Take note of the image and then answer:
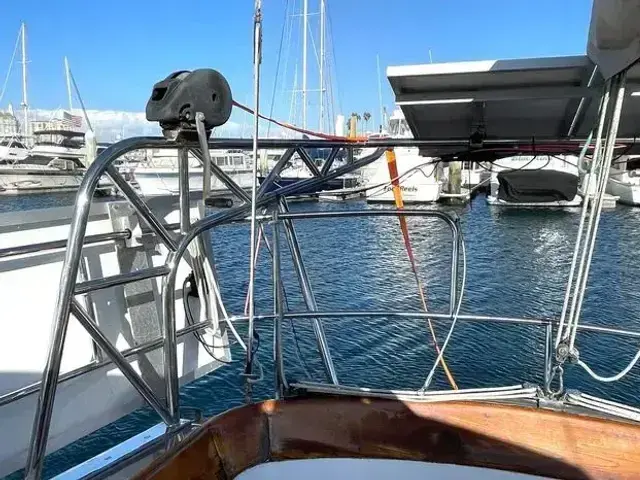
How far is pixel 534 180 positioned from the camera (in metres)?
26.4

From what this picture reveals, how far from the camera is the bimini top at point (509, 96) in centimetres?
254

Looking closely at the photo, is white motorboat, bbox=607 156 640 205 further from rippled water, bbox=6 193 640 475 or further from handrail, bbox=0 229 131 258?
handrail, bbox=0 229 131 258

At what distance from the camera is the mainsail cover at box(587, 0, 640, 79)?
→ 5.62 ft

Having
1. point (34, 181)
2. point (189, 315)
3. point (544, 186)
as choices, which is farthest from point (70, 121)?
point (189, 315)

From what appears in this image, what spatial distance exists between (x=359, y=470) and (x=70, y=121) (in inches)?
1709

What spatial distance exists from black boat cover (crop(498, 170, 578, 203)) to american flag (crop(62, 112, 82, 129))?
2957 centimetres

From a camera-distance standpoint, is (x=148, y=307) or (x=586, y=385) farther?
(x=586, y=385)

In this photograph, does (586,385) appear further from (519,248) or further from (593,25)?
(519,248)

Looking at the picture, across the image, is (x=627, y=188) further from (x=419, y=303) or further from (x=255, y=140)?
(x=255, y=140)

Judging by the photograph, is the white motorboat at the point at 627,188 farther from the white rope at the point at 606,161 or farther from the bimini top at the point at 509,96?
the white rope at the point at 606,161

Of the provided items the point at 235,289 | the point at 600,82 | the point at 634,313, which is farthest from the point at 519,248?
the point at 600,82

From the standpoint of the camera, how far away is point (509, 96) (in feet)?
9.23

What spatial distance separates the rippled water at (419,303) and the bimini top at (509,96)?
3.18 metres

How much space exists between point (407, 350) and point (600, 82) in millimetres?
5456
